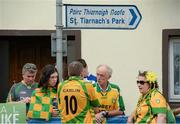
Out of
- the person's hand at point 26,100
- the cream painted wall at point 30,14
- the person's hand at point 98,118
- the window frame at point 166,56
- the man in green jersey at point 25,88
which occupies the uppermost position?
the cream painted wall at point 30,14

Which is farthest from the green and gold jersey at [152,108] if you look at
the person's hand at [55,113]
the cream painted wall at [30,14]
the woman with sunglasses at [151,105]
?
the cream painted wall at [30,14]

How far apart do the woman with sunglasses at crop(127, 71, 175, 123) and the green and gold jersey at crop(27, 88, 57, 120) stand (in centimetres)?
131

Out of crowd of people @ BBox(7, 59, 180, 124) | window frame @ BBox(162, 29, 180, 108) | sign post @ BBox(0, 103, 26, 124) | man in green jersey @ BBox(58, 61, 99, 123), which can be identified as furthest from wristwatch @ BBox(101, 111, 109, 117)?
window frame @ BBox(162, 29, 180, 108)

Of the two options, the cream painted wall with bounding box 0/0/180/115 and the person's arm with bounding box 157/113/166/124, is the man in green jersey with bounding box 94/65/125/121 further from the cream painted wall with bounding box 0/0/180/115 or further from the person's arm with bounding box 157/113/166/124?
the cream painted wall with bounding box 0/0/180/115

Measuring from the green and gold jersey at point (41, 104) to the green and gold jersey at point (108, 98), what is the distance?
65 cm

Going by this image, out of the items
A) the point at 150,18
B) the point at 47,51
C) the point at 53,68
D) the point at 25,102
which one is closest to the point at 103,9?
the point at 53,68

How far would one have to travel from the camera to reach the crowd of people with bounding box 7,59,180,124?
22.0ft

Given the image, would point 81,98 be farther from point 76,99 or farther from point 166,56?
point 166,56

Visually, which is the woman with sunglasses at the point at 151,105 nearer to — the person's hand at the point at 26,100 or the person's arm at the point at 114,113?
the person's arm at the point at 114,113

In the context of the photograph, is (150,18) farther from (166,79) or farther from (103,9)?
(103,9)

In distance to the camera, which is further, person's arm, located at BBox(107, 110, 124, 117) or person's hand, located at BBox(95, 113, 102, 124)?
person's arm, located at BBox(107, 110, 124, 117)

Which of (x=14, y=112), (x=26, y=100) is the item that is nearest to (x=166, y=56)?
(x=26, y=100)

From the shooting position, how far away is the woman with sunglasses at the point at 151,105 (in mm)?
6547

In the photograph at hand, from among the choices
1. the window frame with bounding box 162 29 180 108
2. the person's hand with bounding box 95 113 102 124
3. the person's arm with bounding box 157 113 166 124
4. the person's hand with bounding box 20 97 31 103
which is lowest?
the person's hand with bounding box 95 113 102 124
